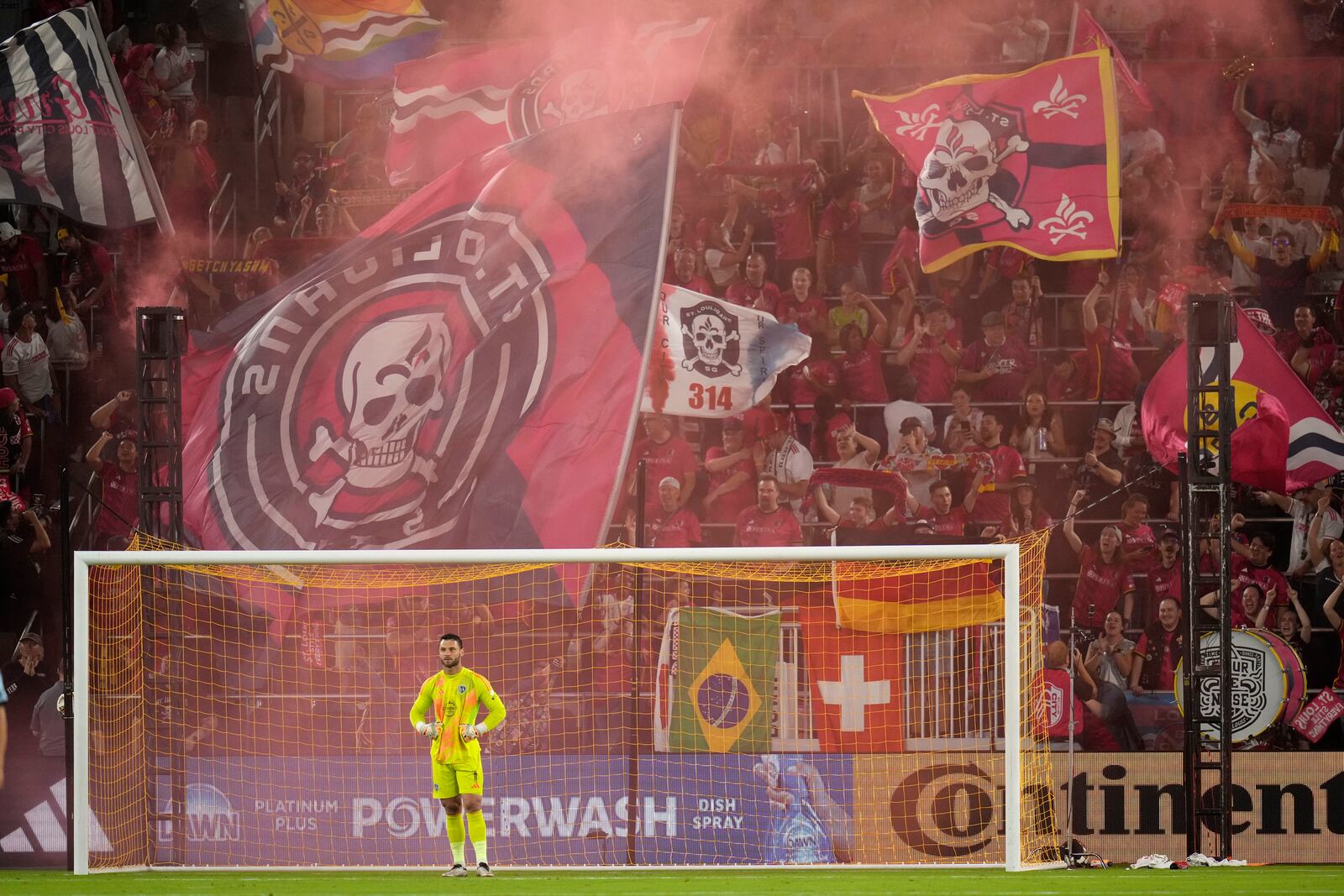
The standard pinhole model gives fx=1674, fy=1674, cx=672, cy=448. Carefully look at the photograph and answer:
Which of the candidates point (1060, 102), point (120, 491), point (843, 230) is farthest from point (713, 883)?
point (1060, 102)

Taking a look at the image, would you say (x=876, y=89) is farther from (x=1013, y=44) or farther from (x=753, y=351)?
(x=753, y=351)

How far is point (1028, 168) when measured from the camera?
Answer: 1296cm

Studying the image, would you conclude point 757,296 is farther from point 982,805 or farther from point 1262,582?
point 982,805

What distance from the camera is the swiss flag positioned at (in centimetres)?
1094

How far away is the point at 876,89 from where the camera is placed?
15.4m

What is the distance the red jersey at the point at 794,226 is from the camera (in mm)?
14023

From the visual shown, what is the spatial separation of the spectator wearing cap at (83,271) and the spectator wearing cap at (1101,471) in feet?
27.4

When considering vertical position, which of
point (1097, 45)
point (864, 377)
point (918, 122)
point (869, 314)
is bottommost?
point (864, 377)

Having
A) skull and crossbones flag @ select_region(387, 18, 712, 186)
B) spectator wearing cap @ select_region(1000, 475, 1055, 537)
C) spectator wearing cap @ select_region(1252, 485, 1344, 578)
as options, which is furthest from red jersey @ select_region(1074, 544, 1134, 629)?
skull and crossbones flag @ select_region(387, 18, 712, 186)

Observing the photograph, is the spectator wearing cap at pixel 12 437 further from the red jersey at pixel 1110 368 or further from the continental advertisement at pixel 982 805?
the red jersey at pixel 1110 368

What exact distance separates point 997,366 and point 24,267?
332 inches

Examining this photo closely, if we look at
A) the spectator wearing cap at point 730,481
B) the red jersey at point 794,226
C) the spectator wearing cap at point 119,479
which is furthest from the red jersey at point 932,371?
the spectator wearing cap at point 119,479

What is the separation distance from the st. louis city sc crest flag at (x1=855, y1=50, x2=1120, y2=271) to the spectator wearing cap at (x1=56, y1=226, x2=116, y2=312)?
6766 millimetres

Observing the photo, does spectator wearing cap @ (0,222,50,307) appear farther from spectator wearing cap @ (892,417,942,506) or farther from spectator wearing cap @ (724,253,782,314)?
spectator wearing cap @ (892,417,942,506)
